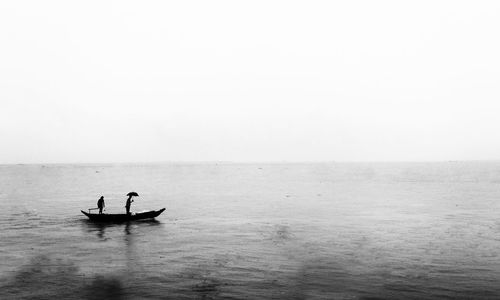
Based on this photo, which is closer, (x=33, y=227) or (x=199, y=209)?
(x=33, y=227)

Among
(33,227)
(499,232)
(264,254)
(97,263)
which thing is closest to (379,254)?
(264,254)

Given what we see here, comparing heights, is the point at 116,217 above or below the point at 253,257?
above

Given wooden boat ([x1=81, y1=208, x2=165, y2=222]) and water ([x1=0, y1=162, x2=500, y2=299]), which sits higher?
wooden boat ([x1=81, y1=208, x2=165, y2=222])

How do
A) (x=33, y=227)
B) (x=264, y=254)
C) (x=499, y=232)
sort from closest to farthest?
1. (x=264, y=254)
2. (x=499, y=232)
3. (x=33, y=227)

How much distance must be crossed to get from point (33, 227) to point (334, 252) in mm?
34255

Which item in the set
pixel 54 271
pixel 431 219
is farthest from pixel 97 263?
pixel 431 219

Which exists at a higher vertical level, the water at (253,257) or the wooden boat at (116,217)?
the wooden boat at (116,217)

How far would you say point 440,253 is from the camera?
3456 centimetres

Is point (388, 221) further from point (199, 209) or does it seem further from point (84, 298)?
point (84, 298)

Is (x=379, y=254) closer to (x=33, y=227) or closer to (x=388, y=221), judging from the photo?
(x=388, y=221)

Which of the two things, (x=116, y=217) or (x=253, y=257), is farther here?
(x=116, y=217)

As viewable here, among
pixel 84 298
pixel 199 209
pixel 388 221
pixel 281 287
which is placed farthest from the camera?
pixel 199 209

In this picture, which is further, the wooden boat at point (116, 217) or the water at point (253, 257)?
the wooden boat at point (116, 217)

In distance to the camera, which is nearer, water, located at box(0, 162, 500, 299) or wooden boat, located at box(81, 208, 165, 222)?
water, located at box(0, 162, 500, 299)
